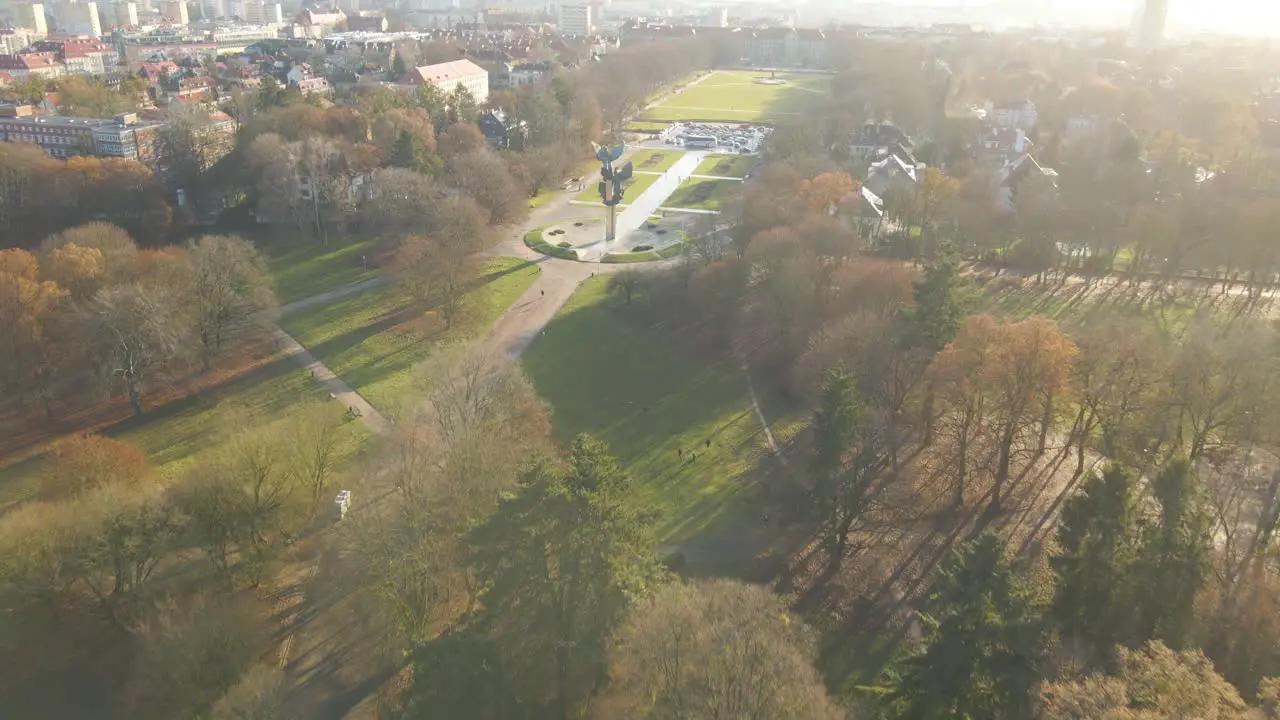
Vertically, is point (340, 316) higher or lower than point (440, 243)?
lower

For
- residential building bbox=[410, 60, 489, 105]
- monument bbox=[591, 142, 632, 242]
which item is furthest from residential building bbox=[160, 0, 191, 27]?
monument bbox=[591, 142, 632, 242]

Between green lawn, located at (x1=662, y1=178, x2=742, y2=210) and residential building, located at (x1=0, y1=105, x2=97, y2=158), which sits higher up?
residential building, located at (x1=0, y1=105, x2=97, y2=158)

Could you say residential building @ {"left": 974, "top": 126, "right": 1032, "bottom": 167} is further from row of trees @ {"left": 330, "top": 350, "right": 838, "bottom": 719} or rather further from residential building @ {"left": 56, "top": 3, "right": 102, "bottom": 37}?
residential building @ {"left": 56, "top": 3, "right": 102, "bottom": 37}

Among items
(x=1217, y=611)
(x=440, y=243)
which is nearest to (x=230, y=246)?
(x=440, y=243)

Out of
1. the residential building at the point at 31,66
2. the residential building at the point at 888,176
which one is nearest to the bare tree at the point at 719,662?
the residential building at the point at 888,176

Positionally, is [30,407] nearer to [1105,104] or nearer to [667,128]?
[667,128]

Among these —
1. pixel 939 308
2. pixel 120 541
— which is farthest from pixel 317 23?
pixel 120 541
